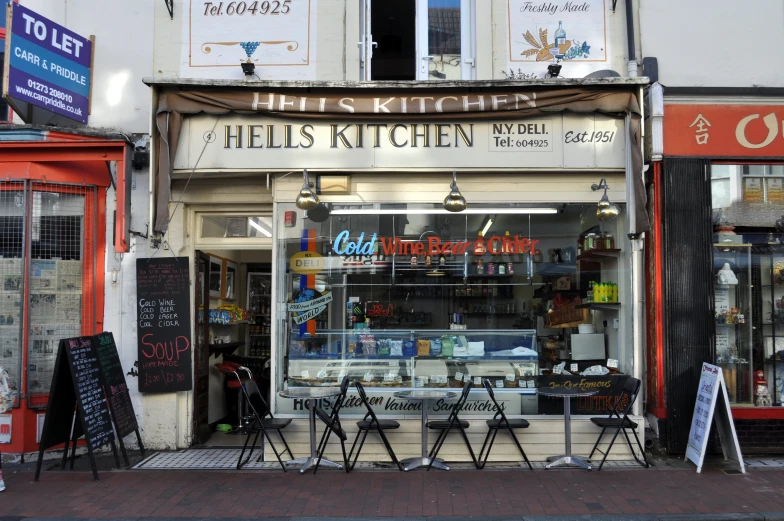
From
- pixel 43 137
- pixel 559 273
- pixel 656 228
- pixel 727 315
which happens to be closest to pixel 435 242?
pixel 559 273

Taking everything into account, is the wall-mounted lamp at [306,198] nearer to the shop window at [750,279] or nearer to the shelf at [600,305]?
the shelf at [600,305]

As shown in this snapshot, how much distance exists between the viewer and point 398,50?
871cm

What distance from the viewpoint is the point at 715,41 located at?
8141 mm

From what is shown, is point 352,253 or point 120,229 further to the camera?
point 352,253

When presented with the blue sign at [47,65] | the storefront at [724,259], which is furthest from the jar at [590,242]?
the blue sign at [47,65]

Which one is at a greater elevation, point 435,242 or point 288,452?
point 435,242

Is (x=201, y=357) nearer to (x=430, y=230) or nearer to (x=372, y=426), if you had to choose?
(x=372, y=426)

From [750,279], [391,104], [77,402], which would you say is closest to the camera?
[77,402]

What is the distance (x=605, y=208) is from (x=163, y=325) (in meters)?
5.40

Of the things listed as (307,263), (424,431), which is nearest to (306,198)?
(307,263)

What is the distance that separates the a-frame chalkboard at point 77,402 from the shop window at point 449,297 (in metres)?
1.96

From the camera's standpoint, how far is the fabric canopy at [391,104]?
7547 mm

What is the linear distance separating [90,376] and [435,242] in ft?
13.7

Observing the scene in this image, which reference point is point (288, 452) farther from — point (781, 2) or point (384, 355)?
point (781, 2)
